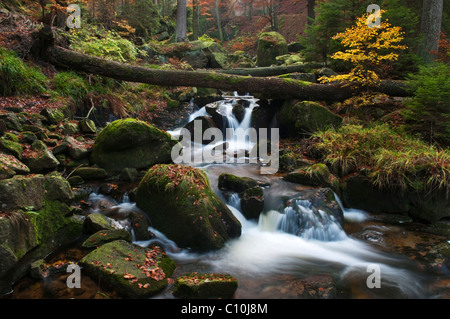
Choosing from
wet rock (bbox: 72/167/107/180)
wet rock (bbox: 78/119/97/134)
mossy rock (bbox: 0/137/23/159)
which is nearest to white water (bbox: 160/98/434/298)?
wet rock (bbox: 72/167/107/180)

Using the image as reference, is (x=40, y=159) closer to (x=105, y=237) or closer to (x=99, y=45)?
(x=105, y=237)

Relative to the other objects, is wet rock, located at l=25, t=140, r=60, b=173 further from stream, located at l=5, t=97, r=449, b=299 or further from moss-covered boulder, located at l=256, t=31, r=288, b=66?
moss-covered boulder, located at l=256, t=31, r=288, b=66

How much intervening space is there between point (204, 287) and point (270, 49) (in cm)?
1816

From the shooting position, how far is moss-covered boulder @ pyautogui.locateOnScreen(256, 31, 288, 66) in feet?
63.1

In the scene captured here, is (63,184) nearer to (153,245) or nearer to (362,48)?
(153,245)

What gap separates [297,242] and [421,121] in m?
5.30

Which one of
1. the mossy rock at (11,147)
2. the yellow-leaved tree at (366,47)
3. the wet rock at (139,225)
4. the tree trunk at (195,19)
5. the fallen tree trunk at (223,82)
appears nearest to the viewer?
the wet rock at (139,225)

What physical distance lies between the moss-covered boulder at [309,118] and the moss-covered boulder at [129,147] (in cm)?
431

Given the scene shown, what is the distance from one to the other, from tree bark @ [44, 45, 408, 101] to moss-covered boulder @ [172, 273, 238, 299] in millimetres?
7497

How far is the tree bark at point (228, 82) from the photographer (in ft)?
31.9

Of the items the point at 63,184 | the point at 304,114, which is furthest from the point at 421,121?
the point at 63,184

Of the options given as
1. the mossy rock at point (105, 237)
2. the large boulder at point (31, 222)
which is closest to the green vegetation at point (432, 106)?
the mossy rock at point (105, 237)

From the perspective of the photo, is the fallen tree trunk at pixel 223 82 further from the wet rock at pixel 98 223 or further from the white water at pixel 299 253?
the wet rock at pixel 98 223

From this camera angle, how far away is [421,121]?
26.3ft
